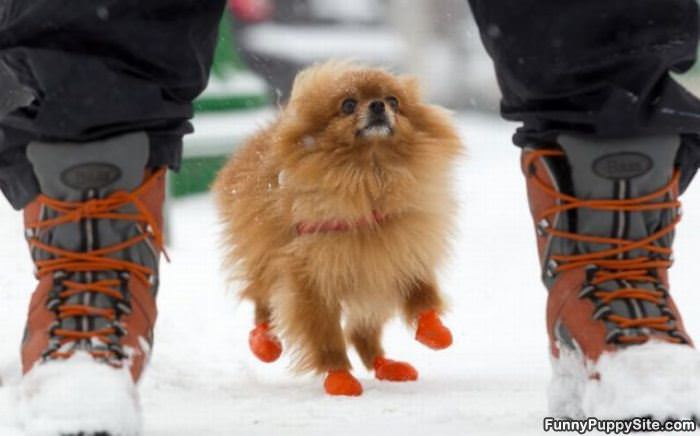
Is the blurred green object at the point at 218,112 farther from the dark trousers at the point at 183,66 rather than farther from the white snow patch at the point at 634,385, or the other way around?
the white snow patch at the point at 634,385

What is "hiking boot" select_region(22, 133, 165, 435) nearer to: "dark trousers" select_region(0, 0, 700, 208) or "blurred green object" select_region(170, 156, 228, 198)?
"dark trousers" select_region(0, 0, 700, 208)

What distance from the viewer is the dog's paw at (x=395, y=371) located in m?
1.98

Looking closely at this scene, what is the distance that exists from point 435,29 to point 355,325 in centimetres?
674

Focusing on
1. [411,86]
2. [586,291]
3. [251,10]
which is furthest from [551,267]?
[251,10]

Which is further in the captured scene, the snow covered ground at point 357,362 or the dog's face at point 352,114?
the dog's face at point 352,114

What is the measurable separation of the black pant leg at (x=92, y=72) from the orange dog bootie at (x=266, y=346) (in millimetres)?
885

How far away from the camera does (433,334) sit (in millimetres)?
1984

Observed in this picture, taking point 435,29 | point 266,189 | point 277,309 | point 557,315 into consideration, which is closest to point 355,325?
point 277,309

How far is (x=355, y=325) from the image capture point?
7.17ft

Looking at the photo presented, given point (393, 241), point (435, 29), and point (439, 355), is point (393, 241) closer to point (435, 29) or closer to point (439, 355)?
point (439, 355)

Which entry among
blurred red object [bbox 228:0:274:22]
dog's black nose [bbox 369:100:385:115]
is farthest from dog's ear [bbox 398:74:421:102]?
blurred red object [bbox 228:0:274:22]

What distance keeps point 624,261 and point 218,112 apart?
3640 mm

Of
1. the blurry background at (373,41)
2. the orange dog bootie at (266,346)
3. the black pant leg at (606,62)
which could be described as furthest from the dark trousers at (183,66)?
the blurry background at (373,41)

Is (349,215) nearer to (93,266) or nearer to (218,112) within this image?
(93,266)
